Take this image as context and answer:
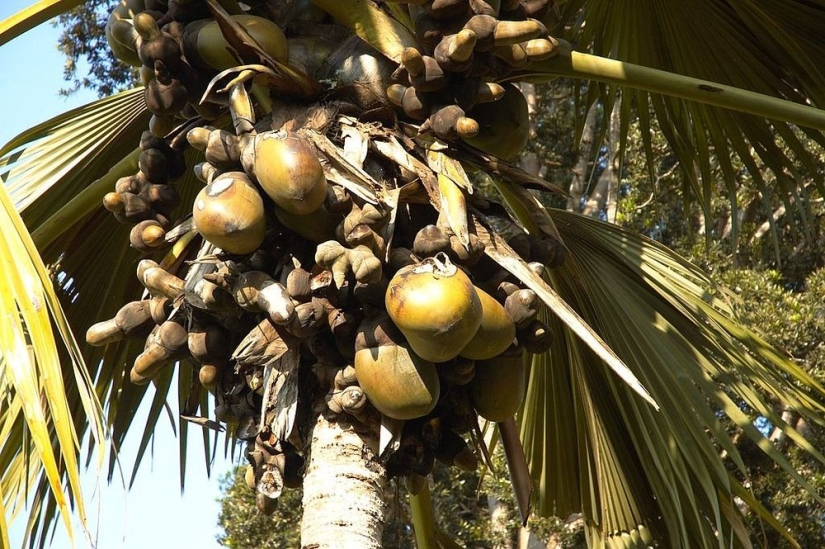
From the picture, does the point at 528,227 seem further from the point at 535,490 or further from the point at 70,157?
the point at 70,157

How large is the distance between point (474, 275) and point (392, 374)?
35 centimetres

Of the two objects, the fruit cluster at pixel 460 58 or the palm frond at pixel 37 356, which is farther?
the fruit cluster at pixel 460 58

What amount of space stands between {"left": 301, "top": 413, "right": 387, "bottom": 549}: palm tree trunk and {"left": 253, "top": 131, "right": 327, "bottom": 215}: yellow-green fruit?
1.57ft

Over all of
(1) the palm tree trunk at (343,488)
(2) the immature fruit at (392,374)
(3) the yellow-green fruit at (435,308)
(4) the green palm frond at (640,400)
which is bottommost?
(4) the green palm frond at (640,400)

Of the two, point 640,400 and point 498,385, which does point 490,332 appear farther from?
point 640,400

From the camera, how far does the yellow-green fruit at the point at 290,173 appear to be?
2.10m

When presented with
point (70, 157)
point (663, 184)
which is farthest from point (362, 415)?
point (663, 184)

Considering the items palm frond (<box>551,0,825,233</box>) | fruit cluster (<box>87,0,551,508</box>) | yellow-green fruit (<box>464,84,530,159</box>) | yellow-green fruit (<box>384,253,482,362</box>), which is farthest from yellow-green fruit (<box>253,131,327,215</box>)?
palm frond (<box>551,0,825,233</box>)

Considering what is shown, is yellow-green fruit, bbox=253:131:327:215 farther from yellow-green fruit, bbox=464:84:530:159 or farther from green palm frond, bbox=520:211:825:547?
green palm frond, bbox=520:211:825:547

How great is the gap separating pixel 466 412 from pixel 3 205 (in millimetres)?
1134

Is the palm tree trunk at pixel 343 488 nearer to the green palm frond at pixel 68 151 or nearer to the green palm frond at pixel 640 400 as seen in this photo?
the green palm frond at pixel 640 400

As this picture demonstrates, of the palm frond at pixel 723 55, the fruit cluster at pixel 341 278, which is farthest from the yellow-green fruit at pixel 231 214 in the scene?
the palm frond at pixel 723 55

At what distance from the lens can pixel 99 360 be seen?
3.26m

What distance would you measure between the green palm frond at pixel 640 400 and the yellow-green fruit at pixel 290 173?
965 millimetres
